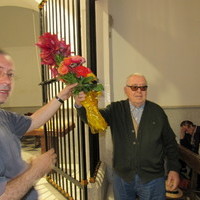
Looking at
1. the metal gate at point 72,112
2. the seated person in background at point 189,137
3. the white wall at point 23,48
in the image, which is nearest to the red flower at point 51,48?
the metal gate at point 72,112

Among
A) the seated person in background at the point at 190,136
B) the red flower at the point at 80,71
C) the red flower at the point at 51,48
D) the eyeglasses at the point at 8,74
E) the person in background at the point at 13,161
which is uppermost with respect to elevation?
the red flower at the point at 51,48

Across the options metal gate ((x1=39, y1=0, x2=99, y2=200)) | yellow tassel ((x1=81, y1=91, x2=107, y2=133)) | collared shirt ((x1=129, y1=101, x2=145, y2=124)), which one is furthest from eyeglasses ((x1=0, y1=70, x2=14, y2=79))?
collared shirt ((x1=129, y1=101, x2=145, y2=124))

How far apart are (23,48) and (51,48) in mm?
4740

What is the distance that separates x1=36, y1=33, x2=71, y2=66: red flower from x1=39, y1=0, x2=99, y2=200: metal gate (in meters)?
0.58

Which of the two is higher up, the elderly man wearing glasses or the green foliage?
the green foliage

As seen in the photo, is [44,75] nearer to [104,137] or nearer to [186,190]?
[104,137]

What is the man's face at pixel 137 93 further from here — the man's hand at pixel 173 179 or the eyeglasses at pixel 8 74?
the eyeglasses at pixel 8 74

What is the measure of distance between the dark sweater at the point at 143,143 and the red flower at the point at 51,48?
436mm

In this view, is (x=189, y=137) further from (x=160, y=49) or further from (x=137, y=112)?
(x=137, y=112)

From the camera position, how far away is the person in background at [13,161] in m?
0.99

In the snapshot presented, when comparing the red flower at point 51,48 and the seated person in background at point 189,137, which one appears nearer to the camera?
the red flower at point 51,48

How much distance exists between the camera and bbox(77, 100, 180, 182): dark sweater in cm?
174

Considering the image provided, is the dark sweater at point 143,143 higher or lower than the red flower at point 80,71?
lower

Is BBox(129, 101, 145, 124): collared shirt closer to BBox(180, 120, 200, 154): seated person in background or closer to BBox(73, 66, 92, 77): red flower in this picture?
BBox(73, 66, 92, 77): red flower
